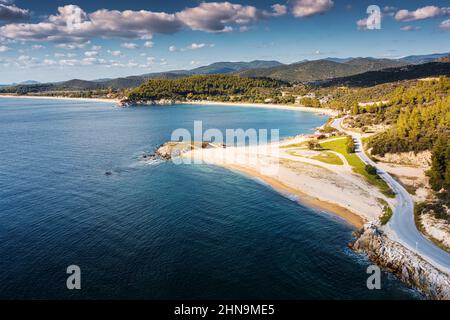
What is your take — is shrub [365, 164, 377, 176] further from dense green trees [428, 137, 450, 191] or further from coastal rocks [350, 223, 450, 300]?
coastal rocks [350, 223, 450, 300]

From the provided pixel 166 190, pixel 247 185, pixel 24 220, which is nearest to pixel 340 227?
pixel 247 185

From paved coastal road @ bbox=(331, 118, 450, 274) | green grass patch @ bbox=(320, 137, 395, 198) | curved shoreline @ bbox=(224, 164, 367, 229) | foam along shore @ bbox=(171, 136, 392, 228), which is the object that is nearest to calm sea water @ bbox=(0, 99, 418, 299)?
curved shoreline @ bbox=(224, 164, 367, 229)

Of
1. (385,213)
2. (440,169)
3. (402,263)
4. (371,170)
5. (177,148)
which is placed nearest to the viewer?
(402,263)

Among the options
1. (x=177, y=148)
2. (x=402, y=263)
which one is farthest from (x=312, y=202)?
(x=177, y=148)

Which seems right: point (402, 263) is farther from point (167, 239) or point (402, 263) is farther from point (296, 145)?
point (296, 145)

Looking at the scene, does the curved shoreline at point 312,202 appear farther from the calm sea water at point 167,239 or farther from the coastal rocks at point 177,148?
the coastal rocks at point 177,148

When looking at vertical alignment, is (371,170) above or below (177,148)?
below
